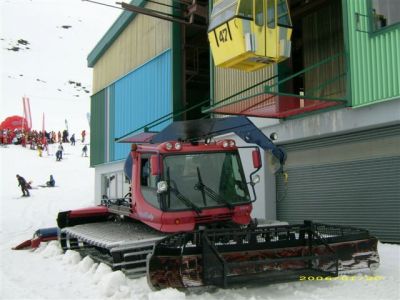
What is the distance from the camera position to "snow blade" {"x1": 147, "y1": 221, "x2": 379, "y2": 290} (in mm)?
6121

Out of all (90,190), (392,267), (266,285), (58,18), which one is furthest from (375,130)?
(58,18)

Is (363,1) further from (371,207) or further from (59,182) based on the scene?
(59,182)

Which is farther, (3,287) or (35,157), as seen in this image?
(35,157)

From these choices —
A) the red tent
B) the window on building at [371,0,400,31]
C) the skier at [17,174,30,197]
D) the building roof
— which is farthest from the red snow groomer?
the red tent

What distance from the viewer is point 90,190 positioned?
1246 inches

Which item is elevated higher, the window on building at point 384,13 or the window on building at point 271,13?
the window on building at point 271,13

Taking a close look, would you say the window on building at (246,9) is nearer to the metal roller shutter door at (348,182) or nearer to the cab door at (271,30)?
the cab door at (271,30)

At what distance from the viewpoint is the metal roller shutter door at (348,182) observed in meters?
9.98

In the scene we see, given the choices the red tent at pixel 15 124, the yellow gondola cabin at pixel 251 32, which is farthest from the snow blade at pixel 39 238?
the red tent at pixel 15 124

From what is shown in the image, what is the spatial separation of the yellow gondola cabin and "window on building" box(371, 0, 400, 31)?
6.90 feet

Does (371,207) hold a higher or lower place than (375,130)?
lower

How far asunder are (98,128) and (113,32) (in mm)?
5385

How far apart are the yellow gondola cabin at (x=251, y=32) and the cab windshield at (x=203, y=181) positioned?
3.68 metres

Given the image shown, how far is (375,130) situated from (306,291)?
5088 mm
